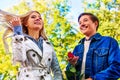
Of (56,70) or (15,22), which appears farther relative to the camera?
(56,70)

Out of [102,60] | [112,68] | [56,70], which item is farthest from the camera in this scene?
[56,70]

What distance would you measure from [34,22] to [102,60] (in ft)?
3.34

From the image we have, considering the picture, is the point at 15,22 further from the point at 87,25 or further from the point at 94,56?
the point at 94,56

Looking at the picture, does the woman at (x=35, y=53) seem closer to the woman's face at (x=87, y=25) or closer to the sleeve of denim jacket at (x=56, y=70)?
the sleeve of denim jacket at (x=56, y=70)

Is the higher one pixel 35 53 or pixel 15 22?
pixel 15 22

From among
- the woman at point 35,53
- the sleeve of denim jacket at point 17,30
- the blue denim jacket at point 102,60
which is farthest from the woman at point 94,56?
the sleeve of denim jacket at point 17,30

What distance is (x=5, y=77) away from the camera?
55.1ft

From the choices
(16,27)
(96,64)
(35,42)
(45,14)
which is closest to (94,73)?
(96,64)

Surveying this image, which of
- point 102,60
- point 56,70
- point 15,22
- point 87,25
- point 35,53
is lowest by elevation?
point 56,70

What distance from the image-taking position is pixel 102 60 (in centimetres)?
421

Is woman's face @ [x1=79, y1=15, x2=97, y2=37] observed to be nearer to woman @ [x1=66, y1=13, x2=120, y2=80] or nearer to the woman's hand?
woman @ [x1=66, y1=13, x2=120, y2=80]

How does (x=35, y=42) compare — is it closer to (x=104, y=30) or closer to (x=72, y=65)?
(x=72, y=65)

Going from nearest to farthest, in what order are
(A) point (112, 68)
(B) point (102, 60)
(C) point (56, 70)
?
(A) point (112, 68)
(B) point (102, 60)
(C) point (56, 70)

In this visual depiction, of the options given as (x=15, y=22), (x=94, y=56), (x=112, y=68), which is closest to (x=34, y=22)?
(x=15, y=22)
